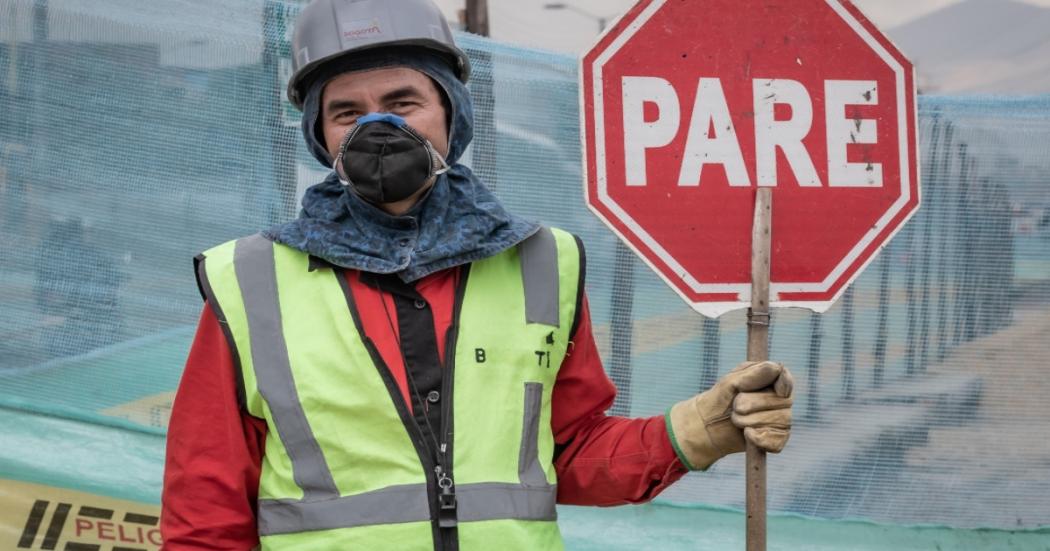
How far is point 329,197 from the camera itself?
2424 mm

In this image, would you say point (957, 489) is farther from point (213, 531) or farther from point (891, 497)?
point (213, 531)

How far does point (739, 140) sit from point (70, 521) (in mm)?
2892

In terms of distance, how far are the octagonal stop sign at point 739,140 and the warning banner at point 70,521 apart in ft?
8.19

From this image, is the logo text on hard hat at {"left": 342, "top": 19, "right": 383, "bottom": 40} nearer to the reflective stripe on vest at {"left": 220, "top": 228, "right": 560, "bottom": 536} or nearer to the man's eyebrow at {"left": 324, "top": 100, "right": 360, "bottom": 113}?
the man's eyebrow at {"left": 324, "top": 100, "right": 360, "bottom": 113}

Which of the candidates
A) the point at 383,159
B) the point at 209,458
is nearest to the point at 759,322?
the point at 383,159

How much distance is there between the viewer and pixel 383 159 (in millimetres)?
2318

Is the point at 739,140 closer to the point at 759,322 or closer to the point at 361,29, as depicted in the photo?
the point at 759,322

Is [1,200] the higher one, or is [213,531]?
[1,200]

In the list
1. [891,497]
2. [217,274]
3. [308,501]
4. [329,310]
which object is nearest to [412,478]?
[308,501]

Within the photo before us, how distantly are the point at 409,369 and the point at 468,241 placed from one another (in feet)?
0.84

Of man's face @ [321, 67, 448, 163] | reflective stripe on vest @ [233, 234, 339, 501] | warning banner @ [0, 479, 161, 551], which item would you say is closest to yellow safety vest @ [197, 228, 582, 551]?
reflective stripe on vest @ [233, 234, 339, 501]

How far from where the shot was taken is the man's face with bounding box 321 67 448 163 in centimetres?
240

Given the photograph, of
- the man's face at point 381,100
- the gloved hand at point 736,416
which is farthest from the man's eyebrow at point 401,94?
the gloved hand at point 736,416

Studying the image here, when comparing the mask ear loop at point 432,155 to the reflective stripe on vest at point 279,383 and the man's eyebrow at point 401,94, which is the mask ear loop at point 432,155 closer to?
the man's eyebrow at point 401,94
